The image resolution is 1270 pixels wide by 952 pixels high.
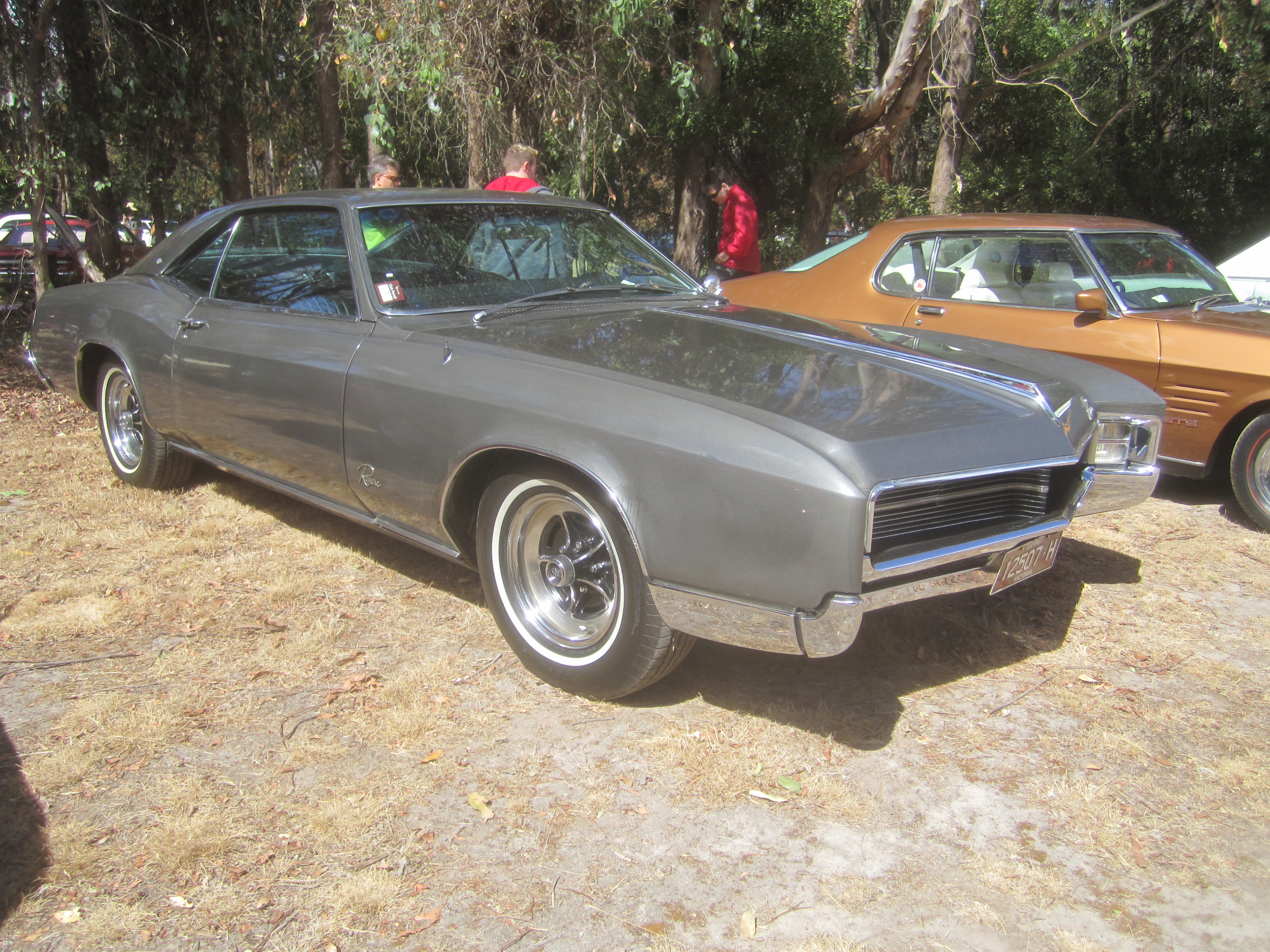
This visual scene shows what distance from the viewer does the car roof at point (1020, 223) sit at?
5355mm

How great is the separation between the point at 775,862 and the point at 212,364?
2.92m

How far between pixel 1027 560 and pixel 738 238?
575 cm

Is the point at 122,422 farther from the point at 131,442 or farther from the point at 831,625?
the point at 831,625

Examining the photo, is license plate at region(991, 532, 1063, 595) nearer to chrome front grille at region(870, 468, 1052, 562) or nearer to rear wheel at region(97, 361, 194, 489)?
chrome front grille at region(870, 468, 1052, 562)

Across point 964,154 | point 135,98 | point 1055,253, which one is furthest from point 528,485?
point 964,154

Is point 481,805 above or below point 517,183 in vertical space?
below

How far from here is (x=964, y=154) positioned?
51.4 feet

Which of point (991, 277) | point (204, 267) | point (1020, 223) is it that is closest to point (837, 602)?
point (204, 267)

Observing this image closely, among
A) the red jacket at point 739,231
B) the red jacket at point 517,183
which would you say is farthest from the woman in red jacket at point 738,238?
the red jacket at point 517,183

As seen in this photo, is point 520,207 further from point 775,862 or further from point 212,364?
point 775,862

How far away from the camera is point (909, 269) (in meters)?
5.78

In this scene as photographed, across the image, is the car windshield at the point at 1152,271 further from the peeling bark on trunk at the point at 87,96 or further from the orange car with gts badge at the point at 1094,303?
the peeling bark on trunk at the point at 87,96

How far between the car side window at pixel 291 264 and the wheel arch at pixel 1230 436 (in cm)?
390

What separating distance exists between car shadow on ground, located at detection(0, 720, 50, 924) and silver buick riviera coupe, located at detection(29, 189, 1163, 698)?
128 centimetres
